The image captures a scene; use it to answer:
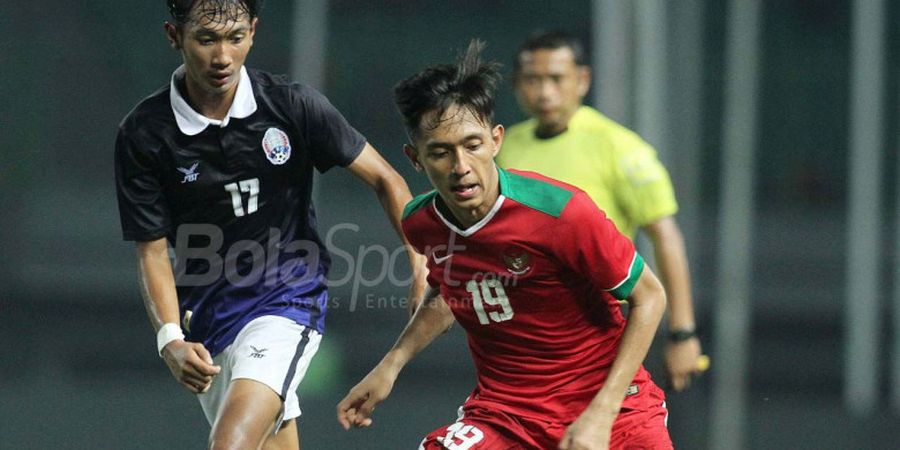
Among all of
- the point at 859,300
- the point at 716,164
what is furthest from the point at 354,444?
the point at 716,164

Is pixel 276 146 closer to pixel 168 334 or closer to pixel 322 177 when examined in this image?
pixel 168 334

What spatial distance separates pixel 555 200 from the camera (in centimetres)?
320

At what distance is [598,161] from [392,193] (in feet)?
3.86

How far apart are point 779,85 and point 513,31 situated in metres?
2.30

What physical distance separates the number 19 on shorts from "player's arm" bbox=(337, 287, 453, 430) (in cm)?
17

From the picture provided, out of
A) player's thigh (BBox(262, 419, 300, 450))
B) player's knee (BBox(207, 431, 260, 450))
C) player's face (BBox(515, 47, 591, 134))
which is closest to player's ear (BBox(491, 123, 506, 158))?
player's knee (BBox(207, 431, 260, 450))

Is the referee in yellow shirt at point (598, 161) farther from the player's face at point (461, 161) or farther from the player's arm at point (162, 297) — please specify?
the player's arm at point (162, 297)

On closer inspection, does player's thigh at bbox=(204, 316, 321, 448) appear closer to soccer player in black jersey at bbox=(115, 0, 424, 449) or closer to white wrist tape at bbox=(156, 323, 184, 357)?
soccer player in black jersey at bbox=(115, 0, 424, 449)

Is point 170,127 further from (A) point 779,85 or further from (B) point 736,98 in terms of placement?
(A) point 779,85

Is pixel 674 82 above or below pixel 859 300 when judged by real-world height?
above

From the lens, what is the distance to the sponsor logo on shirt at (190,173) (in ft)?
12.3

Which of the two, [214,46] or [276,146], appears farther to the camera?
[276,146]

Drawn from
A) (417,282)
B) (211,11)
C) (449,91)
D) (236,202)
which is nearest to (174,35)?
(211,11)

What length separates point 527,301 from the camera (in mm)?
3320
